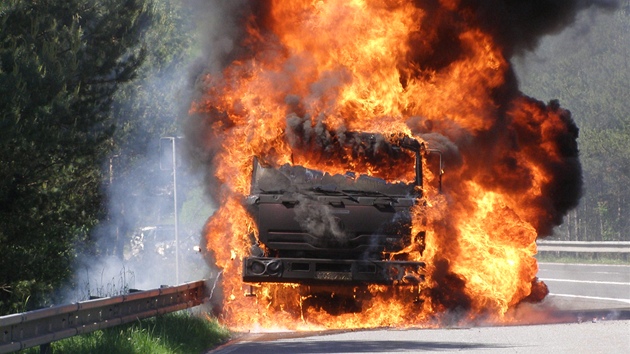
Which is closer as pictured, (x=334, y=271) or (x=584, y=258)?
(x=334, y=271)

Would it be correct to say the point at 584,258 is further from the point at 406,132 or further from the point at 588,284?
the point at 406,132

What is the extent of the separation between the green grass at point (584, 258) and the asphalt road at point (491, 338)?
20887 millimetres

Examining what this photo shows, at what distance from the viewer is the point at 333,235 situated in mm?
19125

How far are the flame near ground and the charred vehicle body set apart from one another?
0.41m

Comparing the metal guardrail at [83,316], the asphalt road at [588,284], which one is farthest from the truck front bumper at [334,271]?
the asphalt road at [588,284]

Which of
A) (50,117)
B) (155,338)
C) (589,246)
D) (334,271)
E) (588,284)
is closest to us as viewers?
(155,338)

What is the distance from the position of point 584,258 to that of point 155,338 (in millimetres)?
34485

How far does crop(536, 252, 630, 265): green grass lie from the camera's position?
45.2 m

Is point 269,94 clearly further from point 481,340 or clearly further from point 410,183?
point 481,340

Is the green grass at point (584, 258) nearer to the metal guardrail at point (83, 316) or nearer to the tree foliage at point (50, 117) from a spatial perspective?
the tree foliage at point (50, 117)

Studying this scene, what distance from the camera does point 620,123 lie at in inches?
3024

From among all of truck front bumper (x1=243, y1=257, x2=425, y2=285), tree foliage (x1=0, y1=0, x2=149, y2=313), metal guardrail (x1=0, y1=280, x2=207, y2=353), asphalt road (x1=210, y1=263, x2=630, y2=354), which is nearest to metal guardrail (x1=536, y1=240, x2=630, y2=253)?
asphalt road (x1=210, y1=263, x2=630, y2=354)

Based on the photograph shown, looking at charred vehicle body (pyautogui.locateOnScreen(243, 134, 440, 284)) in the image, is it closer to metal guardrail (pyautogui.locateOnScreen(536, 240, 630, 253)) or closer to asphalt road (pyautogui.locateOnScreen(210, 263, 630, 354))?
asphalt road (pyautogui.locateOnScreen(210, 263, 630, 354))

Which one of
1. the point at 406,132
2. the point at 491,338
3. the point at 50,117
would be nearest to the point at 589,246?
the point at 406,132
